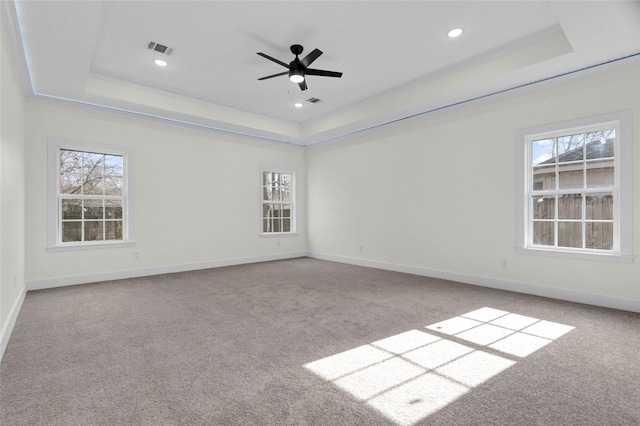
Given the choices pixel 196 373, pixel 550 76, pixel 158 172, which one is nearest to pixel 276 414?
pixel 196 373

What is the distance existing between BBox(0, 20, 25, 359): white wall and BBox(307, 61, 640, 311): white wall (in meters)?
4.98

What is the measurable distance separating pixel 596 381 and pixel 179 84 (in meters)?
5.46

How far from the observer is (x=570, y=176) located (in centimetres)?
393

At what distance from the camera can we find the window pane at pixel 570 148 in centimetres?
386

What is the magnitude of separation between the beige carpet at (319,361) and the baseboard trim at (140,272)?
1.92ft

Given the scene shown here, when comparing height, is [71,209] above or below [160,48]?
below

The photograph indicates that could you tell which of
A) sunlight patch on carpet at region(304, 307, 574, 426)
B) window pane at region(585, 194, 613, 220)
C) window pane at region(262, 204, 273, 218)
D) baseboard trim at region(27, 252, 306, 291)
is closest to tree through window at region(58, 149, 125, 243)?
baseboard trim at region(27, 252, 306, 291)

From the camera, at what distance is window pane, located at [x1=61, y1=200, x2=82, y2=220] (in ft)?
15.4

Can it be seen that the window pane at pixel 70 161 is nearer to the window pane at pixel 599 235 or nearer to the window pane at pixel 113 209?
the window pane at pixel 113 209

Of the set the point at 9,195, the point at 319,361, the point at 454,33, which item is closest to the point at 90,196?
the point at 9,195

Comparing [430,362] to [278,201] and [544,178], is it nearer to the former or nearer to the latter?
[544,178]

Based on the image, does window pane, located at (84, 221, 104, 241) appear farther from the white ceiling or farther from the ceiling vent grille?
the ceiling vent grille

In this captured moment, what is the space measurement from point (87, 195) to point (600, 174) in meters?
6.90

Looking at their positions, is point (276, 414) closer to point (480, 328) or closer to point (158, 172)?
point (480, 328)
